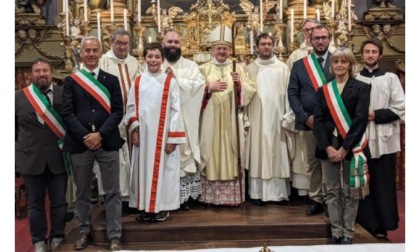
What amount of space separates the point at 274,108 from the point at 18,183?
2993 millimetres

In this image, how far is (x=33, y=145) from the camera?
3.97 m

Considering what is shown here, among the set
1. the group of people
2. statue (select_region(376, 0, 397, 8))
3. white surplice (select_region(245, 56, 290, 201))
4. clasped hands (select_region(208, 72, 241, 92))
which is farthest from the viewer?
statue (select_region(376, 0, 397, 8))

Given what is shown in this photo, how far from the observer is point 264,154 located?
15.4 feet

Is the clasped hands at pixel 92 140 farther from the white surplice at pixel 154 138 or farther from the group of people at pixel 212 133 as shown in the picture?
the white surplice at pixel 154 138

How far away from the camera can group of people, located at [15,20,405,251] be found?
373cm

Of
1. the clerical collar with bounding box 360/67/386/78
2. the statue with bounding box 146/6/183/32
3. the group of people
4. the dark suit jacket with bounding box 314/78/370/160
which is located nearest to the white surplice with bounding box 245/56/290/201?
the group of people

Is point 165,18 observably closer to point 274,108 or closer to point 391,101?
point 274,108

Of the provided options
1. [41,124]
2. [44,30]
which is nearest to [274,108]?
[41,124]

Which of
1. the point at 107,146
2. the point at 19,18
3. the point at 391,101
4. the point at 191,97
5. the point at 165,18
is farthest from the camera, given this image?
the point at 19,18

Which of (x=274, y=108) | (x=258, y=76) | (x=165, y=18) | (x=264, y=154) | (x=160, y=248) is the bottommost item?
(x=160, y=248)

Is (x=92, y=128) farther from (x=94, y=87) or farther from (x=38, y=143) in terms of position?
(x=38, y=143)

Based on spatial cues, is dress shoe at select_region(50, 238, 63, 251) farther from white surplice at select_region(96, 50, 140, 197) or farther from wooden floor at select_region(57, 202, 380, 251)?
white surplice at select_region(96, 50, 140, 197)

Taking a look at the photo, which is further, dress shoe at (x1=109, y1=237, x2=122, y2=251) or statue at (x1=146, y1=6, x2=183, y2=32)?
statue at (x1=146, y1=6, x2=183, y2=32)

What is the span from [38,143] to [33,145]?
0.04 m
